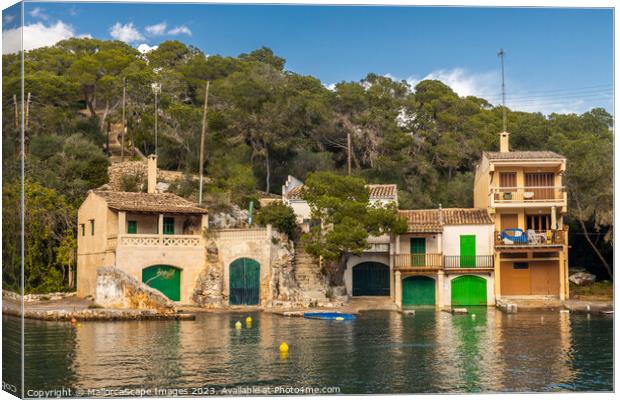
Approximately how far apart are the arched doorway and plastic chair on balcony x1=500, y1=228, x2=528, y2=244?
486 cm

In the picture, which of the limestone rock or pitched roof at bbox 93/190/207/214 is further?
the limestone rock

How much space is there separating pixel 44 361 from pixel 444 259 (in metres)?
20.8

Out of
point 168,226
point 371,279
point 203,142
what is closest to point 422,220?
point 371,279

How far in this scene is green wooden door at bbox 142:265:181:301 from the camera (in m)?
34.0

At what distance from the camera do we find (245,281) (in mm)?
34531

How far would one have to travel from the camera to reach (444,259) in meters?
36.4

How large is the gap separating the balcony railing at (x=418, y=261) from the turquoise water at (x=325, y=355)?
5950mm

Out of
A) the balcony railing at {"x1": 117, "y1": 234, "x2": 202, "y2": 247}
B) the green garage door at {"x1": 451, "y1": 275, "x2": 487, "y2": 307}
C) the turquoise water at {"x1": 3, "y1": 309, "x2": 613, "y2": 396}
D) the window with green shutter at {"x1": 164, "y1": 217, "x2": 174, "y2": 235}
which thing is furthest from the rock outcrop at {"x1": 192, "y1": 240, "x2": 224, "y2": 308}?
the green garage door at {"x1": 451, "y1": 275, "x2": 487, "y2": 307}

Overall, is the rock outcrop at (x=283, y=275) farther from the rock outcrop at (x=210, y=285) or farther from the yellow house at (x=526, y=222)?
the yellow house at (x=526, y=222)

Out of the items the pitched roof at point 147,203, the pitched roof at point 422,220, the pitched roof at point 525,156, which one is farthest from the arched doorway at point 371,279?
the pitched roof at point 147,203

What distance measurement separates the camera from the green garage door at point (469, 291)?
119 ft

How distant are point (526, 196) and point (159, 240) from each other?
14495 millimetres

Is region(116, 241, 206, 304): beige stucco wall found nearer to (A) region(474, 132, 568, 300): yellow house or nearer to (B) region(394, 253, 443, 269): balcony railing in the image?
(B) region(394, 253, 443, 269): balcony railing

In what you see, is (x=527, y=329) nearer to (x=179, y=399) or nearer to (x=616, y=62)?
(x=616, y=62)
